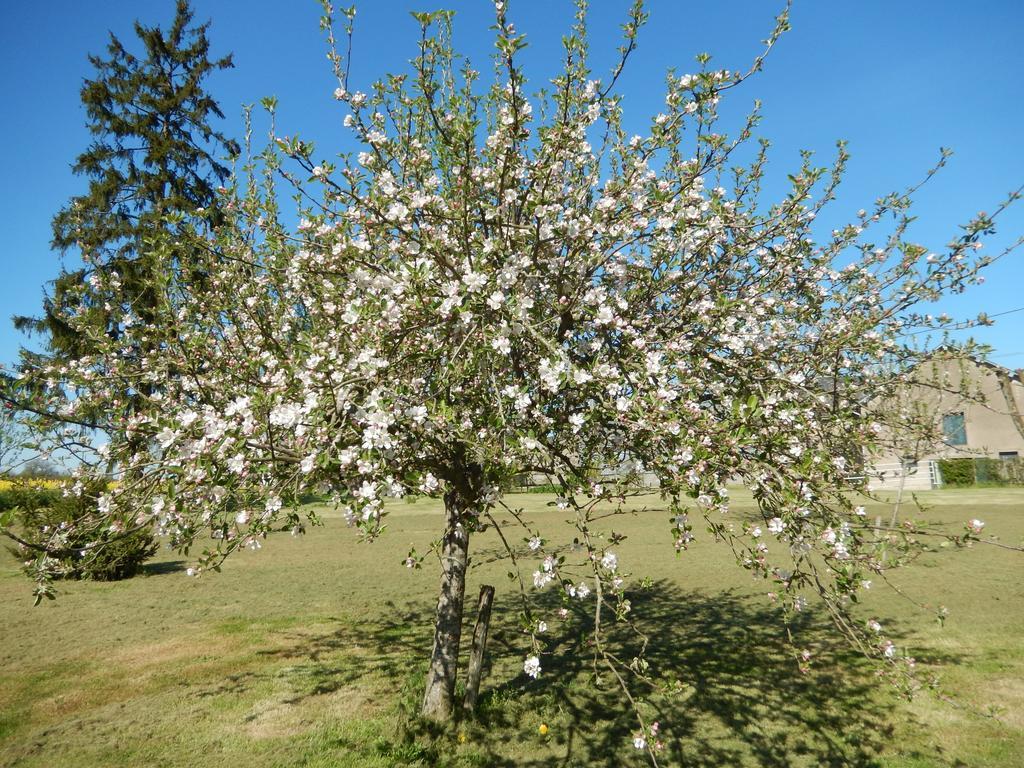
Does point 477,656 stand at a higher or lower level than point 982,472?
lower

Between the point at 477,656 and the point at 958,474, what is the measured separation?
3768 cm

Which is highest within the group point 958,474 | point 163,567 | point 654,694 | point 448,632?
point 958,474

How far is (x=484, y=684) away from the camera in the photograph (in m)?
6.68

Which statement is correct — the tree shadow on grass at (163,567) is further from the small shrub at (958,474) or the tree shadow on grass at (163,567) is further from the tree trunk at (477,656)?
the small shrub at (958,474)

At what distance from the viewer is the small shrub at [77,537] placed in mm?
4156

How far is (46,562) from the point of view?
400 cm

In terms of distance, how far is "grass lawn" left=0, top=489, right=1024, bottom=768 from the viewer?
17.2 feet

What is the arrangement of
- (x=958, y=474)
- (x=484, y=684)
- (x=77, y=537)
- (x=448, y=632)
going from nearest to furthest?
(x=77, y=537) → (x=448, y=632) → (x=484, y=684) → (x=958, y=474)

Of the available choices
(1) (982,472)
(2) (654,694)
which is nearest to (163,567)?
(2) (654,694)

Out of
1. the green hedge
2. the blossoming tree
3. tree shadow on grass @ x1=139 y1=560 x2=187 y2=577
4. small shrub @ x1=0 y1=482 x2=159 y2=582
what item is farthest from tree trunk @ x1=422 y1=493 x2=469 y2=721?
the green hedge

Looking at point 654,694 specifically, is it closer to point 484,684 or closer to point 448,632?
point 484,684

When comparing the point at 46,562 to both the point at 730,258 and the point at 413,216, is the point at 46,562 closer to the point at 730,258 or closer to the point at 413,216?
the point at 413,216

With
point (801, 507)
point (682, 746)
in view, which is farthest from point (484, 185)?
point (682, 746)

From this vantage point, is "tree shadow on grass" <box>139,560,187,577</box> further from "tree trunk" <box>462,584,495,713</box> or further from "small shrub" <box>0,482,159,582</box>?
"tree trunk" <box>462,584,495,713</box>
